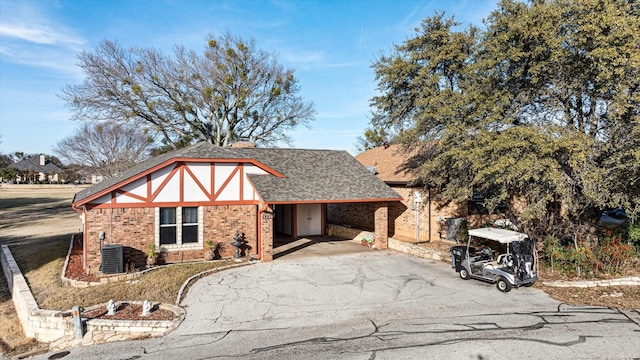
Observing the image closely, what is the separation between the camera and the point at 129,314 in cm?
988

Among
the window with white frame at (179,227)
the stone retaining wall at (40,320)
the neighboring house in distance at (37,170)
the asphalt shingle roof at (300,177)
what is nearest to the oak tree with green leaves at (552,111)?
the asphalt shingle roof at (300,177)

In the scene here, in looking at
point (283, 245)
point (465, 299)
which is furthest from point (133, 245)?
point (465, 299)

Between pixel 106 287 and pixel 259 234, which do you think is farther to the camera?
pixel 259 234

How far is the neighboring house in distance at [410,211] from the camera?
19.4 m

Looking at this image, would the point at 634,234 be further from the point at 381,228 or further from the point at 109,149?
the point at 109,149

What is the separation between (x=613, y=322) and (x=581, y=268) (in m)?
4.08

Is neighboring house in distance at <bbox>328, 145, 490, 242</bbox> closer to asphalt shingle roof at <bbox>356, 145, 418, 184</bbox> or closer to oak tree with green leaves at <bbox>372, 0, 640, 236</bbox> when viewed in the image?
asphalt shingle roof at <bbox>356, 145, 418, 184</bbox>

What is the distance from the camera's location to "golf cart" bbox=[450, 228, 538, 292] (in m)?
11.5

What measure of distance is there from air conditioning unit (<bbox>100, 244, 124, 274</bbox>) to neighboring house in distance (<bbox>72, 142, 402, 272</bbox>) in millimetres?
609

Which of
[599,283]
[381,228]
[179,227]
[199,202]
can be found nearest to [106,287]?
[179,227]

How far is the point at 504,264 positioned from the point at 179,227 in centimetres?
1213

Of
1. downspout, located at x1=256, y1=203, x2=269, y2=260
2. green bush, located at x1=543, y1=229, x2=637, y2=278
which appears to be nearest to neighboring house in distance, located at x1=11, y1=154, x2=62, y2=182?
downspout, located at x1=256, y1=203, x2=269, y2=260

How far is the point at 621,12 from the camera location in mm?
11562

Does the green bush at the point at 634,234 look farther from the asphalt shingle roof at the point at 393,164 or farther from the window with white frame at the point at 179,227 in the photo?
the window with white frame at the point at 179,227
